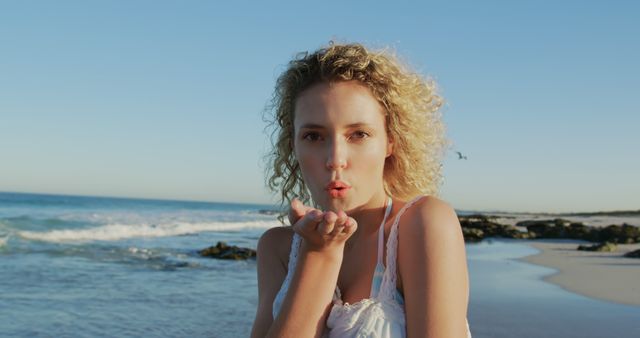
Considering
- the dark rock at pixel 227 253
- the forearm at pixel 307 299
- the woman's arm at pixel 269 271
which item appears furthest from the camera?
the dark rock at pixel 227 253

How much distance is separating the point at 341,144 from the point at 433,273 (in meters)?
0.56

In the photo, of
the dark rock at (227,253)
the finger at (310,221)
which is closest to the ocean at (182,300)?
the dark rock at (227,253)

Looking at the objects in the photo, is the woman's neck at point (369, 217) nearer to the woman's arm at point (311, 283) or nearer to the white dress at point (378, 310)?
the white dress at point (378, 310)

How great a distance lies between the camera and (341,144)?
2.33 meters

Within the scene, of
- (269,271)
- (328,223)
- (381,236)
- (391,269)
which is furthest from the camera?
(269,271)

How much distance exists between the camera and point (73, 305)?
889cm

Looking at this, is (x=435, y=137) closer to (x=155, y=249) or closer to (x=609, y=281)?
(x=609, y=281)

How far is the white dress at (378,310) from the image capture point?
7.04 feet

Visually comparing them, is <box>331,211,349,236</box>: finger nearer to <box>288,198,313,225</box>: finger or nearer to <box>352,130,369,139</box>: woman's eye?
<box>288,198,313,225</box>: finger

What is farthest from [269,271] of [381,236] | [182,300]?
[182,300]

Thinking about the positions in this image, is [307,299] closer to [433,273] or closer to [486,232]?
[433,273]

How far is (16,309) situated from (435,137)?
745 centimetres

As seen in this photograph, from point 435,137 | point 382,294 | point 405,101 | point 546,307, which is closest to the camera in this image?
point 382,294

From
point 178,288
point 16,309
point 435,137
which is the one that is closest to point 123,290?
point 178,288
